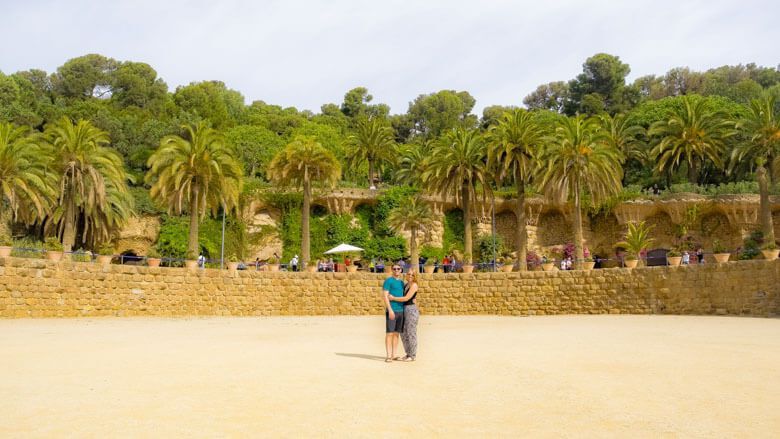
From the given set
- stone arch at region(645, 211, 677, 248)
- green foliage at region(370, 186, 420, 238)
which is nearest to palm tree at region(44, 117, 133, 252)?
green foliage at region(370, 186, 420, 238)

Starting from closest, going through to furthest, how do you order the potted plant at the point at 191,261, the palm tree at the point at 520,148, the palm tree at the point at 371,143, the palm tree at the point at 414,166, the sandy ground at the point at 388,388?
the sandy ground at the point at 388,388
the potted plant at the point at 191,261
the palm tree at the point at 520,148
the palm tree at the point at 414,166
the palm tree at the point at 371,143

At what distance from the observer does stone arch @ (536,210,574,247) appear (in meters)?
48.7

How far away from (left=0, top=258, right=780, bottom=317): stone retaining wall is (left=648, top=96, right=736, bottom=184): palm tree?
23.1 metres

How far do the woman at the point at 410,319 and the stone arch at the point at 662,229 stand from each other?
39612mm

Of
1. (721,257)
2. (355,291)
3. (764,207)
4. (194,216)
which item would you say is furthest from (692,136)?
(194,216)

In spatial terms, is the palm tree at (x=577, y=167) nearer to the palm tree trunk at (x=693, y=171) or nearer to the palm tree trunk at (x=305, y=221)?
the palm tree trunk at (x=305, y=221)

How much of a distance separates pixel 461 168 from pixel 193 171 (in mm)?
15318

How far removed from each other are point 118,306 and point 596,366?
747 inches

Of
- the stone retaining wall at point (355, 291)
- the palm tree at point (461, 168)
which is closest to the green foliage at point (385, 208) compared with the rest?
the palm tree at point (461, 168)

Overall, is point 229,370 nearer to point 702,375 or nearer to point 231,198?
point 702,375

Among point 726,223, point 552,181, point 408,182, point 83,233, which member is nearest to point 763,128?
point 726,223

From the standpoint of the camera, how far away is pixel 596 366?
927 centimetres

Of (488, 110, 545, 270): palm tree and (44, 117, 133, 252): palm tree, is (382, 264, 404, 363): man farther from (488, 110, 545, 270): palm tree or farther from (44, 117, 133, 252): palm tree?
(488, 110, 545, 270): palm tree

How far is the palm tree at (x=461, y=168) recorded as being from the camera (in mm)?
37750
